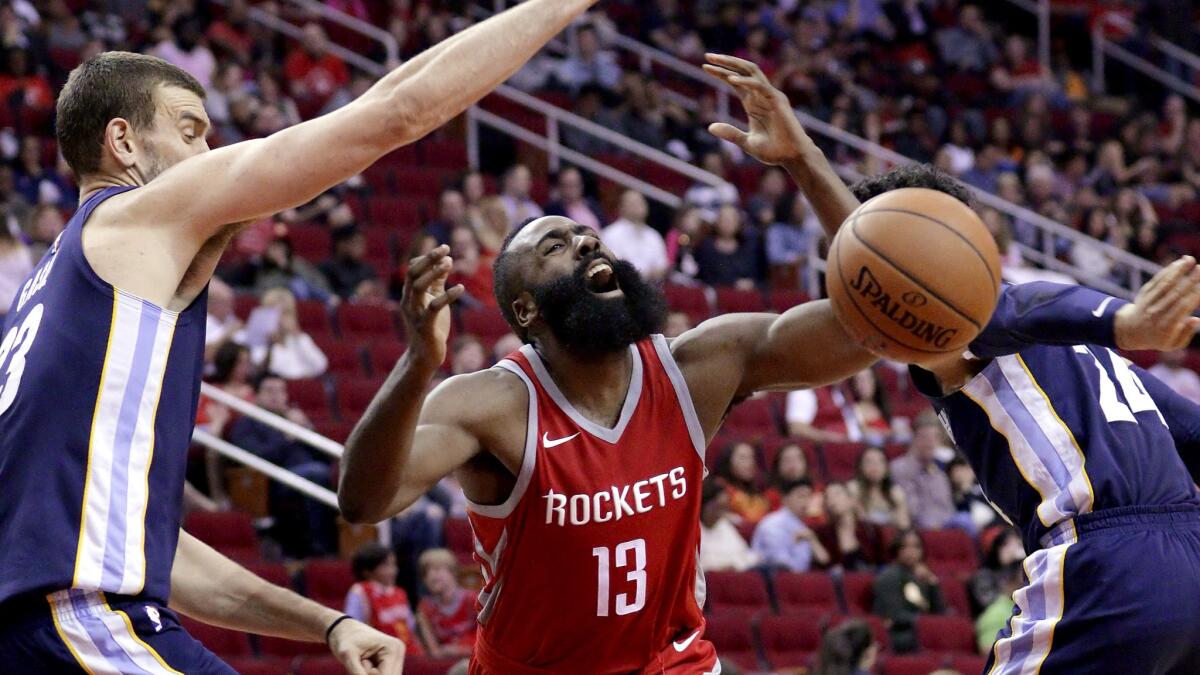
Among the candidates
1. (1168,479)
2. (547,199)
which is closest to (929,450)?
(547,199)

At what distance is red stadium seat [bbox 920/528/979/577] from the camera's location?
429 inches

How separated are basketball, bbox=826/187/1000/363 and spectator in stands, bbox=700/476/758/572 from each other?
6.40m

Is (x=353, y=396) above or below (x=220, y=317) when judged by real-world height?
below

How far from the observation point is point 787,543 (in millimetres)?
10398

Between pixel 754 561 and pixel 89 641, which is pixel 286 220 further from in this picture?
pixel 89 641

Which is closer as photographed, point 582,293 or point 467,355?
point 582,293

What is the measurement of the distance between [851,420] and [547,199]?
3.50m

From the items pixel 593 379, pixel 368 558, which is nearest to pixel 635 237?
pixel 368 558

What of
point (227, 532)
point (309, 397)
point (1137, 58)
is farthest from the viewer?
point (1137, 58)

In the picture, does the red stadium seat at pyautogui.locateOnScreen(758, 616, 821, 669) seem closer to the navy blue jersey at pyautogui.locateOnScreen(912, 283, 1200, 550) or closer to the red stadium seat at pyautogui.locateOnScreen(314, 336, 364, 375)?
the red stadium seat at pyautogui.locateOnScreen(314, 336, 364, 375)

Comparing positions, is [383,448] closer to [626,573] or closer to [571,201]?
[626,573]

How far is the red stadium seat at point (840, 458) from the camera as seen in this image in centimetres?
1166

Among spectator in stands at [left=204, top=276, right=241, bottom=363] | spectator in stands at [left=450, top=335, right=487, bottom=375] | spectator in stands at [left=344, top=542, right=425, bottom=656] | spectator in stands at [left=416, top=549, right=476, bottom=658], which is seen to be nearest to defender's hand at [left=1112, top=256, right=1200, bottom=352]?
spectator in stands at [left=344, top=542, right=425, bottom=656]

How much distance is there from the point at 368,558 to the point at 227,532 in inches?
36.9
